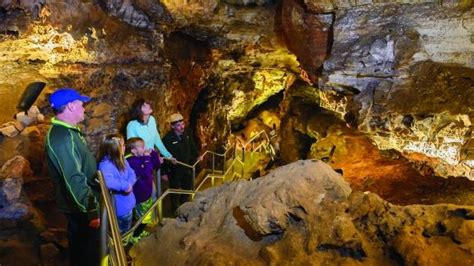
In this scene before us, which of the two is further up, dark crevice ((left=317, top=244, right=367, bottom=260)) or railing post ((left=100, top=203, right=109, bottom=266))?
railing post ((left=100, top=203, right=109, bottom=266))

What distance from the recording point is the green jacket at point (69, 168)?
3262mm

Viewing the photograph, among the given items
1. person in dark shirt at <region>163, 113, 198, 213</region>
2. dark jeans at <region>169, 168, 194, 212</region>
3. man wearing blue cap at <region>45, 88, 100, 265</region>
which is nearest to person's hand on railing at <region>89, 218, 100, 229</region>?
man wearing blue cap at <region>45, 88, 100, 265</region>

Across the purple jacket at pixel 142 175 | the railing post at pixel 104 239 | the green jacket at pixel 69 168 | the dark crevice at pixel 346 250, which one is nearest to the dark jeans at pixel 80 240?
the green jacket at pixel 69 168

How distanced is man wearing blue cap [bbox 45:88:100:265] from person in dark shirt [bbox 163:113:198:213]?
2.48m

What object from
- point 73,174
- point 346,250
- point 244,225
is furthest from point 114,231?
point 346,250

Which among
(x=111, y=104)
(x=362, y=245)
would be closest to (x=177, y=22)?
(x=111, y=104)

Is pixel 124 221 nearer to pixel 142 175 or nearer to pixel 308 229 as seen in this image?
pixel 142 175

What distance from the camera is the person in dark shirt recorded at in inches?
237

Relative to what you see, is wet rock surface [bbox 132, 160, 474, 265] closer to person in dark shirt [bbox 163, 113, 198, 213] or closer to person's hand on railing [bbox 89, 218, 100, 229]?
person's hand on railing [bbox 89, 218, 100, 229]

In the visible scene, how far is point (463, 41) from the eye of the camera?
711cm

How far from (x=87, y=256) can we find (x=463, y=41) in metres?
6.94

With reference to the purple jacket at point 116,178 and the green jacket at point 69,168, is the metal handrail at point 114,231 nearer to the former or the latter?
the green jacket at point 69,168

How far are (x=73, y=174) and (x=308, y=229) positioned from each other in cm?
196

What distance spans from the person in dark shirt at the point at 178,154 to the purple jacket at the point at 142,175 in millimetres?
1276
